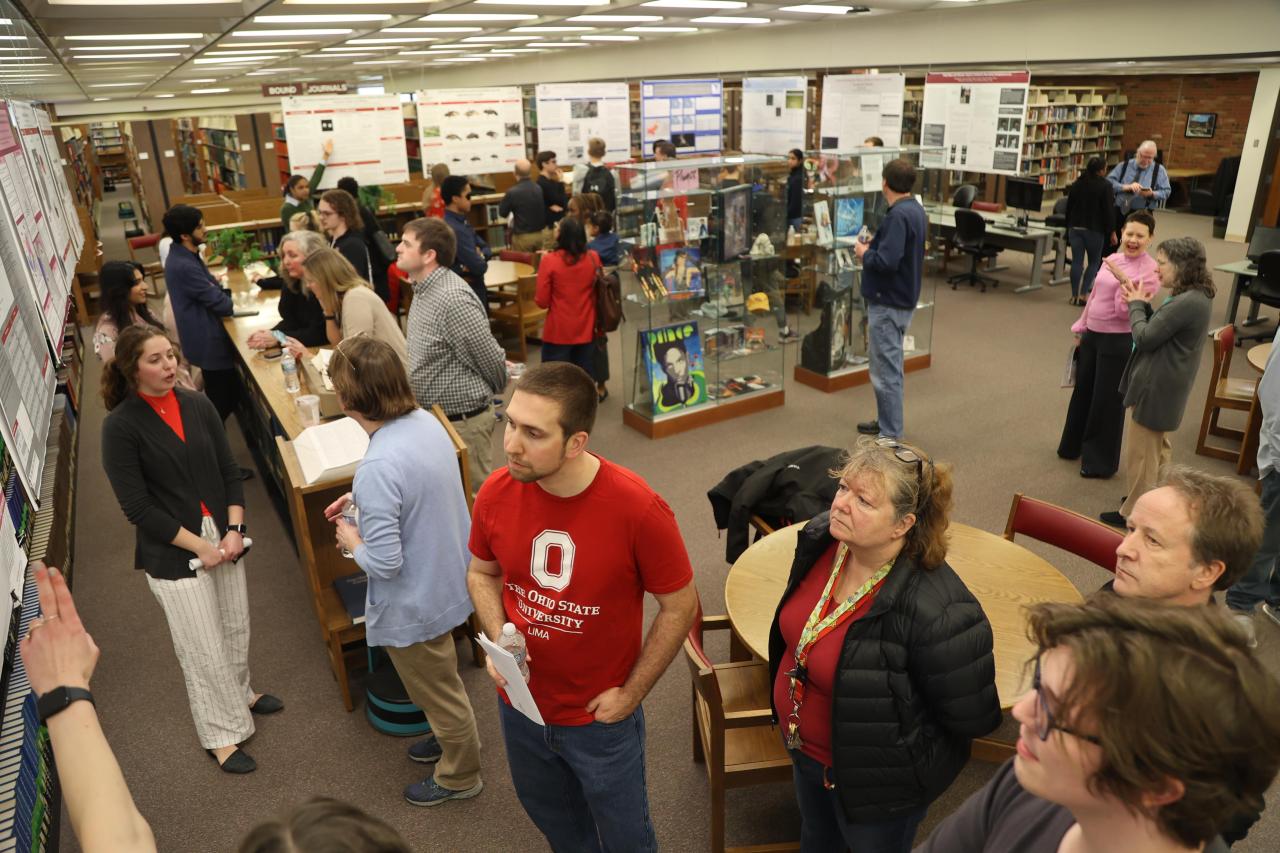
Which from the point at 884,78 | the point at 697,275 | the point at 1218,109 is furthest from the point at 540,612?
the point at 1218,109

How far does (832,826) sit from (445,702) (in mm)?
1333

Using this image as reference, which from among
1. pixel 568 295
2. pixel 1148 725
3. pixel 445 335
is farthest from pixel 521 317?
pixel 1148 725

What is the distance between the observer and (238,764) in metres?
3.20

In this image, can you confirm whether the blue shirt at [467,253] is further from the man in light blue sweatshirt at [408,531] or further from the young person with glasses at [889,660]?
the young person with glasses at [889,660]

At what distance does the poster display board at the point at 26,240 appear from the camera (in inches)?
108

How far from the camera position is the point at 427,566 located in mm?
2625

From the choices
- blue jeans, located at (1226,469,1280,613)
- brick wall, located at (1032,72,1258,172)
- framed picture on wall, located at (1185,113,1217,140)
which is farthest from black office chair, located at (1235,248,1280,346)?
framed picture on wall, located at (1185,113,1217,140)

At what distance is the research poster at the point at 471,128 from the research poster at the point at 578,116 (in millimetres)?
629

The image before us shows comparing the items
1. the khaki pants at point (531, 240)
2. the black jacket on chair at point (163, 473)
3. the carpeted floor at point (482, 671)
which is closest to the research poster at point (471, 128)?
the khaki pants at point (531, 240)

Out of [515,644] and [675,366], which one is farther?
[675,366]

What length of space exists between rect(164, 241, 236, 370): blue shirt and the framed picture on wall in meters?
18.0

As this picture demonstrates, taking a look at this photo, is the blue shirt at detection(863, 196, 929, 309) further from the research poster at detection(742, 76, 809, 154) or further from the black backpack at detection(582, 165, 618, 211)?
the research poster at detection(742, 76, 809, 154)

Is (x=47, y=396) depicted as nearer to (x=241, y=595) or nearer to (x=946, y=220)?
(x=241, y=595)

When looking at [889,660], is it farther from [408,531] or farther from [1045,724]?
[408,531]
